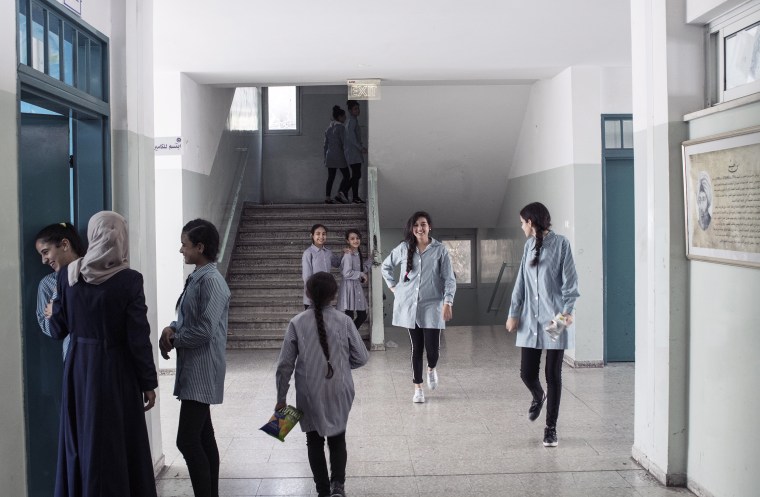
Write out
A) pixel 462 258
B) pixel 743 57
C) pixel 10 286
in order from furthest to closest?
pixel 462 258 → pixel 743 57 → pixel 10 286

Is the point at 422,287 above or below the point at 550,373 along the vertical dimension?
above

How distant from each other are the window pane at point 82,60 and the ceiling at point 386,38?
257cm

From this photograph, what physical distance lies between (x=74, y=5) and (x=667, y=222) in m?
3.49

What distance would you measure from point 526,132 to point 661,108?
6.08 m

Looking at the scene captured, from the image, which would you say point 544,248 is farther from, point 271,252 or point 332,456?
point 271,252

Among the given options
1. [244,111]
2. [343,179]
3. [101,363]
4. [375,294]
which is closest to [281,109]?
[244,111]

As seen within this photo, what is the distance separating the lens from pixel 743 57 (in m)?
4.05

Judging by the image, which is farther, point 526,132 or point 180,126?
point 526,132

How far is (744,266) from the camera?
374cm

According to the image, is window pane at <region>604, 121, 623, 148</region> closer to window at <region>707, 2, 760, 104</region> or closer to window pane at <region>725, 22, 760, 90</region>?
window at <region>707, 2, 760, 104</region>

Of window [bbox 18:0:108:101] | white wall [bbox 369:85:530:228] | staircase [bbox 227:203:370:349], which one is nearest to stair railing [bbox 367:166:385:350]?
staircase [bbox 227:203:370:349]

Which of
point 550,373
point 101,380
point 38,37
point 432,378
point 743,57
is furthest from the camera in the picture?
point 432,378

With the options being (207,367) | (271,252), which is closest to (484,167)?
(271,252)

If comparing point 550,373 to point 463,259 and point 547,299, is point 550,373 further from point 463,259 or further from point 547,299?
point 463,259
